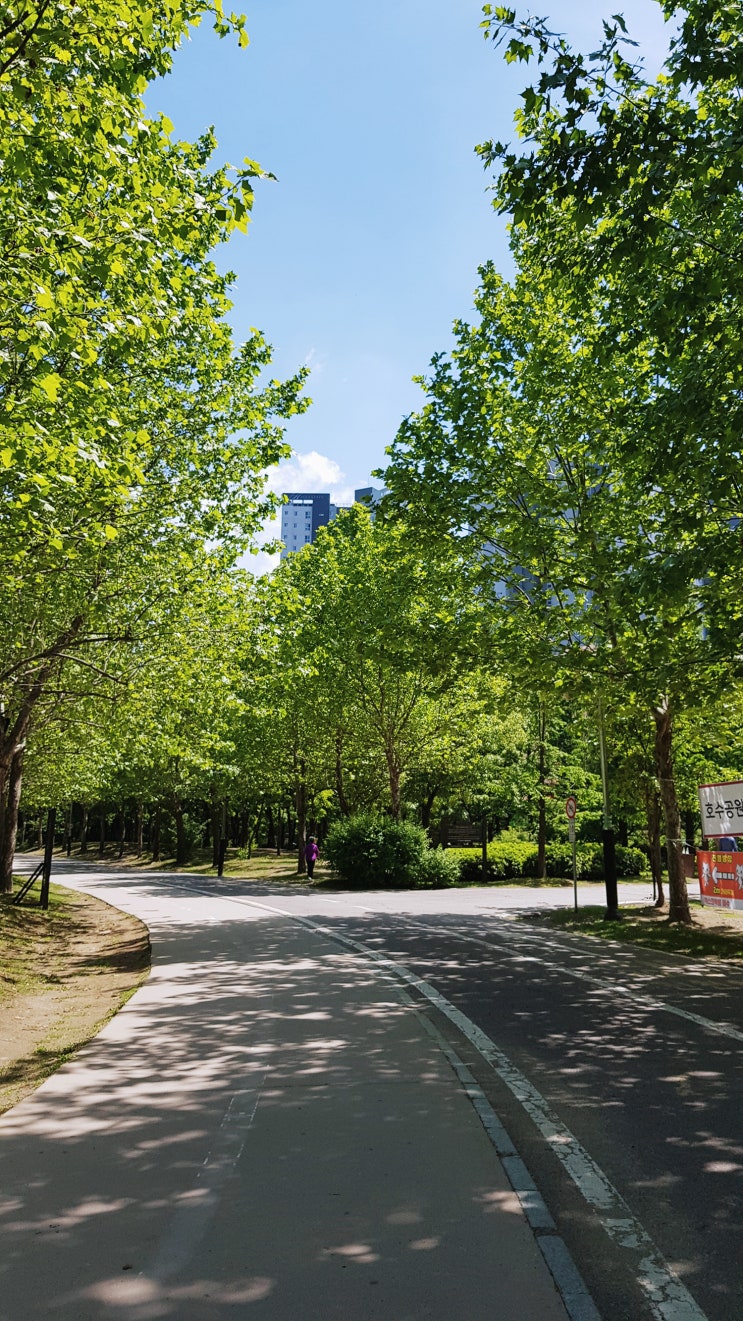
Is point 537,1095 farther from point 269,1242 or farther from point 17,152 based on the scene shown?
point 17,152

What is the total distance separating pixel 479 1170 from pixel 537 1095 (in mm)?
1620

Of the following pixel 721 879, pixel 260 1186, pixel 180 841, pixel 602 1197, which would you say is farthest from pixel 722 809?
pixel 180 841

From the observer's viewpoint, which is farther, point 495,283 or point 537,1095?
point 495,283

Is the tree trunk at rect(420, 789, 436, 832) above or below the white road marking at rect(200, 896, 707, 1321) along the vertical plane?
above

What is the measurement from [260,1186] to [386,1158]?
30.4 inches

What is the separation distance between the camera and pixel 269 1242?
387 cm

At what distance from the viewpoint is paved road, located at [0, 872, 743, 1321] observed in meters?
3.50

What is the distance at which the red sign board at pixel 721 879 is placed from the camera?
14719 millimetres

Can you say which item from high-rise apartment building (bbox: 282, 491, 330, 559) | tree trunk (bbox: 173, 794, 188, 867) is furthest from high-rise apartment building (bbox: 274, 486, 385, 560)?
tree trunk (bbox: 173, 794, 188, 867)

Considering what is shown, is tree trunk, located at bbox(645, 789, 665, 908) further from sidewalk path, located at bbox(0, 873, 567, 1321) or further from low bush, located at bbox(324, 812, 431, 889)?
sidewalk path, located at bbox(0, 873, 567, 1321)

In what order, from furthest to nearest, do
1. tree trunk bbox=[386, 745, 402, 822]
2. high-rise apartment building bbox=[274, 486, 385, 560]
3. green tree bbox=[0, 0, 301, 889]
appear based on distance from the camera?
high-rise apartment building bbox=[274, 486, 385, 560] → tree trunk bbox=[386, 745, 402, 822] → green tree bbox=[0, 0, 301, 889]

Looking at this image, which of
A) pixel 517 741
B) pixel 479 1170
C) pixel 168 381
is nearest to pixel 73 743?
pixel 168 381

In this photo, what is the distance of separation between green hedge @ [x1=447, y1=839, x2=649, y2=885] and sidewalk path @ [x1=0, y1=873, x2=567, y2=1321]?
29716mm

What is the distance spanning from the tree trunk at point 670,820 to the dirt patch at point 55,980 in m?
10.0
